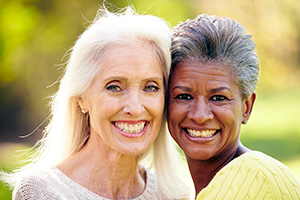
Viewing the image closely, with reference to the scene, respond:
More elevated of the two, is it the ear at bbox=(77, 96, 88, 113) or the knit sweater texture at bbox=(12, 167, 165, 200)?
the ear at bbox=(77, 96, 88, 113)

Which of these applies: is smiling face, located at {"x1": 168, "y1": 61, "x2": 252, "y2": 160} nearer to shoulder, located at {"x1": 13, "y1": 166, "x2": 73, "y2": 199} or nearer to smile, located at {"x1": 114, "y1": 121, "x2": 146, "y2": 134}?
smile, located at {"x1": 114, "y1": 121, "x2": 146, "y2": 134}

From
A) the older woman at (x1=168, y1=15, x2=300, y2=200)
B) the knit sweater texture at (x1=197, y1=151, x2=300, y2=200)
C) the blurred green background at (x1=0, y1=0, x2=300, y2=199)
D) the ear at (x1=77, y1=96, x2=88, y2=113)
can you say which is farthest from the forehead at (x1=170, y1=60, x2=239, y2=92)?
the blurred green background at (x1=0, y1=0, x2=300, y2=199)

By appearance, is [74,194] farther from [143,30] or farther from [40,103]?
[40,103]

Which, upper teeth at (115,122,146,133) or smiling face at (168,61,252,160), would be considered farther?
upper teeth at (115,122,146,133)

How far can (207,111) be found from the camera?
9.53ft

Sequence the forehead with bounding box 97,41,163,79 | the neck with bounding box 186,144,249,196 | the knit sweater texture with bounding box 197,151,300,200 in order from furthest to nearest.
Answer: the neck with bounding box 186,144,249,196, the forehead with bounding box 97,41,163,79, the knit sweater texture with bounding box 197,151,300,200

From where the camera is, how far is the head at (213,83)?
2.89 metres

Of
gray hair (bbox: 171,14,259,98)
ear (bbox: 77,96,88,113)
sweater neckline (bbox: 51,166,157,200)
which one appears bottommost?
sweater neckline (bbox: 51,166,157,200)

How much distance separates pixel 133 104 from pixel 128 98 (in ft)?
0.22

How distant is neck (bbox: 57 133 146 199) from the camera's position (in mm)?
3203

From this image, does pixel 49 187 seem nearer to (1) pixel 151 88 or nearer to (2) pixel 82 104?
(2) pixel 82 104

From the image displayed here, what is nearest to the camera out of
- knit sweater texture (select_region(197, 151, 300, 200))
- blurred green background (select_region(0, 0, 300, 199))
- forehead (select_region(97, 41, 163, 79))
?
knit sweater texture (select_region(197, 151, 300, 200))

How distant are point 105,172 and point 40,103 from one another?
10782mm

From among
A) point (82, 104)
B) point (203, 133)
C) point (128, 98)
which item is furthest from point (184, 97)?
point (82, 104)
